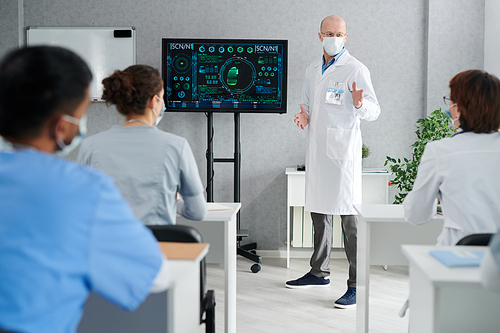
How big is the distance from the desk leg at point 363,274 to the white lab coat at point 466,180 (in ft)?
1.68

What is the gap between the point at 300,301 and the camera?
3086 millimetres

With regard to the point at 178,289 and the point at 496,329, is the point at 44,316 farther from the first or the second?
the point at 496,329

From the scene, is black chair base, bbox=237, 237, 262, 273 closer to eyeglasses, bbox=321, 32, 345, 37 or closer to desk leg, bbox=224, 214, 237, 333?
desk leg, bbox=224, 214, 237, 333

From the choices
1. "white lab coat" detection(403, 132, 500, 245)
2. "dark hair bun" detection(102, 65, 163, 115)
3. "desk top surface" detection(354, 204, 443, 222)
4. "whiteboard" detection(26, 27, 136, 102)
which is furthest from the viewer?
"whiteboard" detection(26, 27, 136, 102)

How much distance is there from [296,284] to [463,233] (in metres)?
1.93

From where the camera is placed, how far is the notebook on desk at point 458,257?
3.75 ft

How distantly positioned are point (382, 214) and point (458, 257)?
913mm

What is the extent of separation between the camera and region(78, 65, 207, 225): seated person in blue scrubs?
5.36 feet

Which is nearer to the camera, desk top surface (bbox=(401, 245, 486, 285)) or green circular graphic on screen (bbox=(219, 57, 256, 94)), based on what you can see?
desk top surface (bbox=(401, 245, 486, 285))

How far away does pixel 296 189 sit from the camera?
3.92m

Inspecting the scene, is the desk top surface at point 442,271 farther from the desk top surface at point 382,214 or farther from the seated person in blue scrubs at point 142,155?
the seated person in blue scrubs at point 142,155

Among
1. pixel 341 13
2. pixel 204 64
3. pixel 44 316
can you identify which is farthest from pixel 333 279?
pixel 44 316

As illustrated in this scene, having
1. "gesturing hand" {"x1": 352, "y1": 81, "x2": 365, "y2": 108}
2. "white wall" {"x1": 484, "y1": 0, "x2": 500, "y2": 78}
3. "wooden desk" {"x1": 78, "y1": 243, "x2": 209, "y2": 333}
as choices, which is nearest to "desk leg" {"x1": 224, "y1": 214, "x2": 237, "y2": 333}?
"wooden desk" {"x1": 78, "y1": 243, "x2": 209, "y2": 333}

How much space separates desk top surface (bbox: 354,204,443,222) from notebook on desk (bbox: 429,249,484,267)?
2.40 ft
